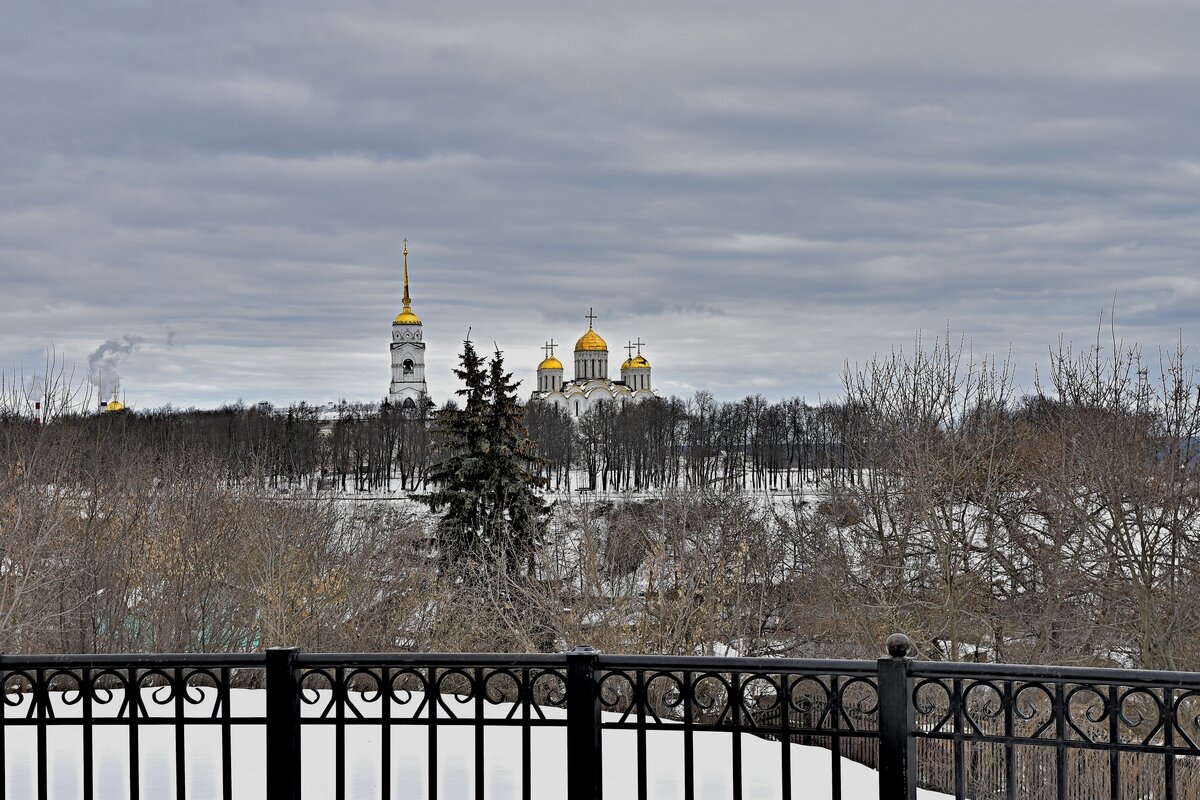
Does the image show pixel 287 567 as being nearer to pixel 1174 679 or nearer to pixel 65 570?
pixel 65 570

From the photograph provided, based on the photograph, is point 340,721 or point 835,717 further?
point 340,721

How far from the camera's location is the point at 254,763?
592 centimetres

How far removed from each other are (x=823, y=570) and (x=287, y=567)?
9.95 meters

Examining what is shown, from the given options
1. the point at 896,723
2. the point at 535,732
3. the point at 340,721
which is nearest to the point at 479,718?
the point at 340,721

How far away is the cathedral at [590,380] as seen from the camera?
99.8m

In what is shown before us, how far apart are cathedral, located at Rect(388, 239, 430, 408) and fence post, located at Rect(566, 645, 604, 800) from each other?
103m

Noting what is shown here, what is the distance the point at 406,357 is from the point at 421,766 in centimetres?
10259

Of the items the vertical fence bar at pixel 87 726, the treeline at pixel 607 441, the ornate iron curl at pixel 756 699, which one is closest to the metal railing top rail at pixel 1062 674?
the ornate iron curl at pixel 756 699

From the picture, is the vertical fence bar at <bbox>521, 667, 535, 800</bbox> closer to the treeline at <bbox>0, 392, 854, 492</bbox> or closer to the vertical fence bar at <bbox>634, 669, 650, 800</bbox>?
the vertical fence bar at <bbox>634, 669, 650, 800</bbox>

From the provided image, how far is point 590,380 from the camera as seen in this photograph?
102 metres

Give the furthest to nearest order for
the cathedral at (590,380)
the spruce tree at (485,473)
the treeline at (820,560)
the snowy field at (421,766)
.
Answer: the cathedral at (590,380) → the spruce tree at (485,473) → the treeline at (820,560) → the snowy field at (421,766)

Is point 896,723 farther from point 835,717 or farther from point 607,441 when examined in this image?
point 607,441

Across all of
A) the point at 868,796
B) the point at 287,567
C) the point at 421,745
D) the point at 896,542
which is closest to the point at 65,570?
the point at 287,567

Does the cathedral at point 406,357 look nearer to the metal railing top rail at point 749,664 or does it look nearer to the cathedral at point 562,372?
the cathedral at point 562,372
